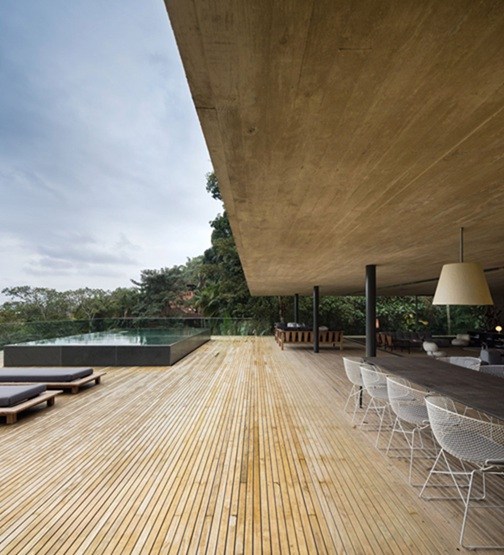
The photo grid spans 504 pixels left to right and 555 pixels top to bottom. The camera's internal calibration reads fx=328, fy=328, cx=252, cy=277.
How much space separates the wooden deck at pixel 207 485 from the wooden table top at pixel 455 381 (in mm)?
764

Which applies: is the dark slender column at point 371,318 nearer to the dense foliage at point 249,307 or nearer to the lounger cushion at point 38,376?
the lounger cushion at point 38,376

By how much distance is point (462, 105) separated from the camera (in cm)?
147

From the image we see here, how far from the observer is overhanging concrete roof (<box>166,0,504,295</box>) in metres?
1.04

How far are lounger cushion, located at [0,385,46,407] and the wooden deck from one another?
29cm

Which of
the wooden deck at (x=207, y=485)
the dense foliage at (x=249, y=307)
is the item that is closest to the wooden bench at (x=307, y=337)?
the dense foliage at (x=249, y=307)

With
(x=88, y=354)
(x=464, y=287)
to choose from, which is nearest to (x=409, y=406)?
(x=464, y=287)

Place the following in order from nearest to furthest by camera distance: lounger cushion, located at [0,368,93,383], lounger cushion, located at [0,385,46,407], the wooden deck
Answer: the wooden deck, lounger cushion, located at [0,385,46,407], lounger cushion, located at [0,368,93,383]

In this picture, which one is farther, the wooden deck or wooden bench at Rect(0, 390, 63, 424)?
wooden bench at Rect(0, 390, 63, 424)

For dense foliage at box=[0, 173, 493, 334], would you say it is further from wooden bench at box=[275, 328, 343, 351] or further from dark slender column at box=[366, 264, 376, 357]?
dark slender column at box=[366, 264, 376, 357]

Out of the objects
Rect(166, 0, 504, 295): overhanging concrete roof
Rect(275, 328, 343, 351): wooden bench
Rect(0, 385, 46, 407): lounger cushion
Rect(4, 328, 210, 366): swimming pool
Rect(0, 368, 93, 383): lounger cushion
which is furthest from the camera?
Rect(275, 328, 343, 351): wooden bench

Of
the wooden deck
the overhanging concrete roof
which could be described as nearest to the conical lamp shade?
the overhanging concrete roof

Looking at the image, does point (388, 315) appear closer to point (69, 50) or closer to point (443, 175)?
point (443, 175)

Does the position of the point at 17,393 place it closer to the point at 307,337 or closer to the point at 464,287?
the point at 464,287

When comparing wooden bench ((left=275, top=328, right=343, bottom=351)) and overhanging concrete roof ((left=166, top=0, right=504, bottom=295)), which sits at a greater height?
overhanging concrete roof ((left=166, top=0, right=504, bottom=295))
